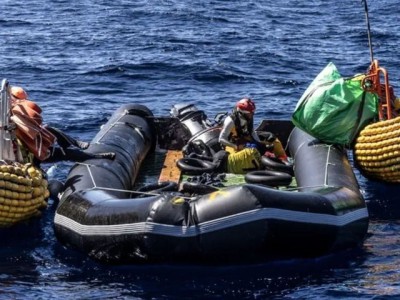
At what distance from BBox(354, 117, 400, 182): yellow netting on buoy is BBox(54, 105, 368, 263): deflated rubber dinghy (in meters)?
1.72

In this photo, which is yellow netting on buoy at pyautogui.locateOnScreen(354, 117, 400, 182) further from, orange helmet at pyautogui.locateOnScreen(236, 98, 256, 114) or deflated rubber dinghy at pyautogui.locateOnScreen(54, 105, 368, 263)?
deflated rubber dinghy at pyautogui.locateOnScreen(54, 105, 368, 263)

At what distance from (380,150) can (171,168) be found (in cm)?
285

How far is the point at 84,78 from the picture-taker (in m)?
22.5

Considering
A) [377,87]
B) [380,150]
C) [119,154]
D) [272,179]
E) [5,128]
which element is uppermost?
[5,128]

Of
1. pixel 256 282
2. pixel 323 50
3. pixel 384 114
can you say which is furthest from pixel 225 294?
pixel 323 50

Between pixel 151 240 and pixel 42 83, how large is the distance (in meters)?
11.2

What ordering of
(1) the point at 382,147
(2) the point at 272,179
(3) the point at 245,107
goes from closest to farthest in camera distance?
(2) the point at 272,179, (1) the point at 382,147, (3) the point at 245,107

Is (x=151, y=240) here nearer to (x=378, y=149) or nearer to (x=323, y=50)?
(x=378, y=149)

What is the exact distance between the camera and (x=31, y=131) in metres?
13.3

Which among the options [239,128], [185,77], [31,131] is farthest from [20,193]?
[185,77]

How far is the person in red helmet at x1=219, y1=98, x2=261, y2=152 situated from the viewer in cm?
1506

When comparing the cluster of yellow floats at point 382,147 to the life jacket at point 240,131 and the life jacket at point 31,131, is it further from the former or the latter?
the life jacket at point 31,131

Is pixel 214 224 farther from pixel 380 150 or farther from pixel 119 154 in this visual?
pixel 380 150

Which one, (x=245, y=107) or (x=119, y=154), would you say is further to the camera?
(x=245, y=107)
